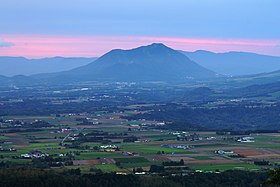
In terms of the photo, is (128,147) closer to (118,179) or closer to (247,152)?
(247,152)

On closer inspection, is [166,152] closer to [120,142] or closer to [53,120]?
[120,142]

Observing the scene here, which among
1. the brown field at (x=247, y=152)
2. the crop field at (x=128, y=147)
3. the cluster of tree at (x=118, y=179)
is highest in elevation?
the cluster of tree at (x=118, y=179)

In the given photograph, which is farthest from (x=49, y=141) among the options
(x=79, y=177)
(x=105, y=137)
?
(x=79, y=177)

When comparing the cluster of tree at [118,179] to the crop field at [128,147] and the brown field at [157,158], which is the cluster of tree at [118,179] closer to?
the crop field at [128,147]

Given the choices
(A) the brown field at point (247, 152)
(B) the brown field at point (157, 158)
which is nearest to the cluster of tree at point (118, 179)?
(B) the brown field at point (157, 158)

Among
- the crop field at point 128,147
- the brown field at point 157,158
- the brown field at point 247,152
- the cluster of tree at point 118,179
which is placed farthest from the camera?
the brown field at point 247,152

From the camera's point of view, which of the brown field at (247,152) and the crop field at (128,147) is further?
the brown field at (247,152)

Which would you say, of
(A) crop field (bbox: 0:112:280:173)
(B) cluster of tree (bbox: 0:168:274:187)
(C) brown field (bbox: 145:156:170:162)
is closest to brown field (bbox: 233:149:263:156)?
(A) crop field (bbox: 0:112:280:173)

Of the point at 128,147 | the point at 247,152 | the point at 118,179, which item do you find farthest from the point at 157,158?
the point at 118,179

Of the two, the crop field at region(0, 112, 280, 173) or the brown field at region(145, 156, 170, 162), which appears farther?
the brown field at region(145, 156, 170, 162)

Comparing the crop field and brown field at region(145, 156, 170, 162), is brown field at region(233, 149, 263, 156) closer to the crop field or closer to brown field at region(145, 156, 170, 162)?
the crop field
